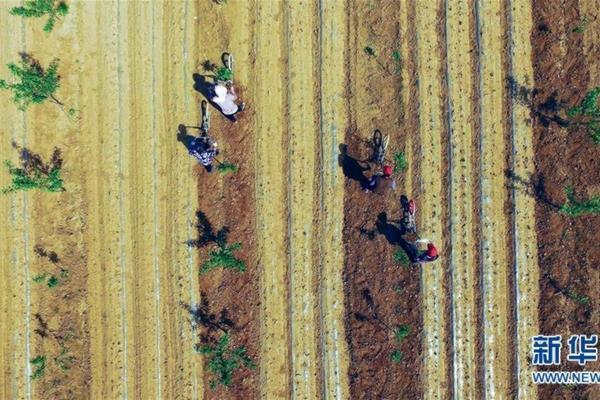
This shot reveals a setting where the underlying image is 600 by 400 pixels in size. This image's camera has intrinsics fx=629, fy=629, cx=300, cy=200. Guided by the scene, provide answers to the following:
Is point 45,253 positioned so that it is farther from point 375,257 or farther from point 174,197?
point 375,257

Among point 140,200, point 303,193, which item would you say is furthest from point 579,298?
point 140,200

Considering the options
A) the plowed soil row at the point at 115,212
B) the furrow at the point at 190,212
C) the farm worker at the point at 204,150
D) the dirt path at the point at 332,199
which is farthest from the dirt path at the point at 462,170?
the plowed soil row at the point at 115,212

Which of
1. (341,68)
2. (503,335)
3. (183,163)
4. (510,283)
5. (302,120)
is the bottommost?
(503,335)

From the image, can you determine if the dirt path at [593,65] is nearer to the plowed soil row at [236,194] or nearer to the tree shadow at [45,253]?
the plowed soil row at [236,194]

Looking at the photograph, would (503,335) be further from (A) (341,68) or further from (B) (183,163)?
(B) (183,163)

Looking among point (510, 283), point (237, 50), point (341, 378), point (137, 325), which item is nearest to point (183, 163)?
point (237, 50)

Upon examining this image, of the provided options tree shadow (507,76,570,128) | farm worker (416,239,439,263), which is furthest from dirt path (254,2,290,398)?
tree shadow (507,76,570,128)
